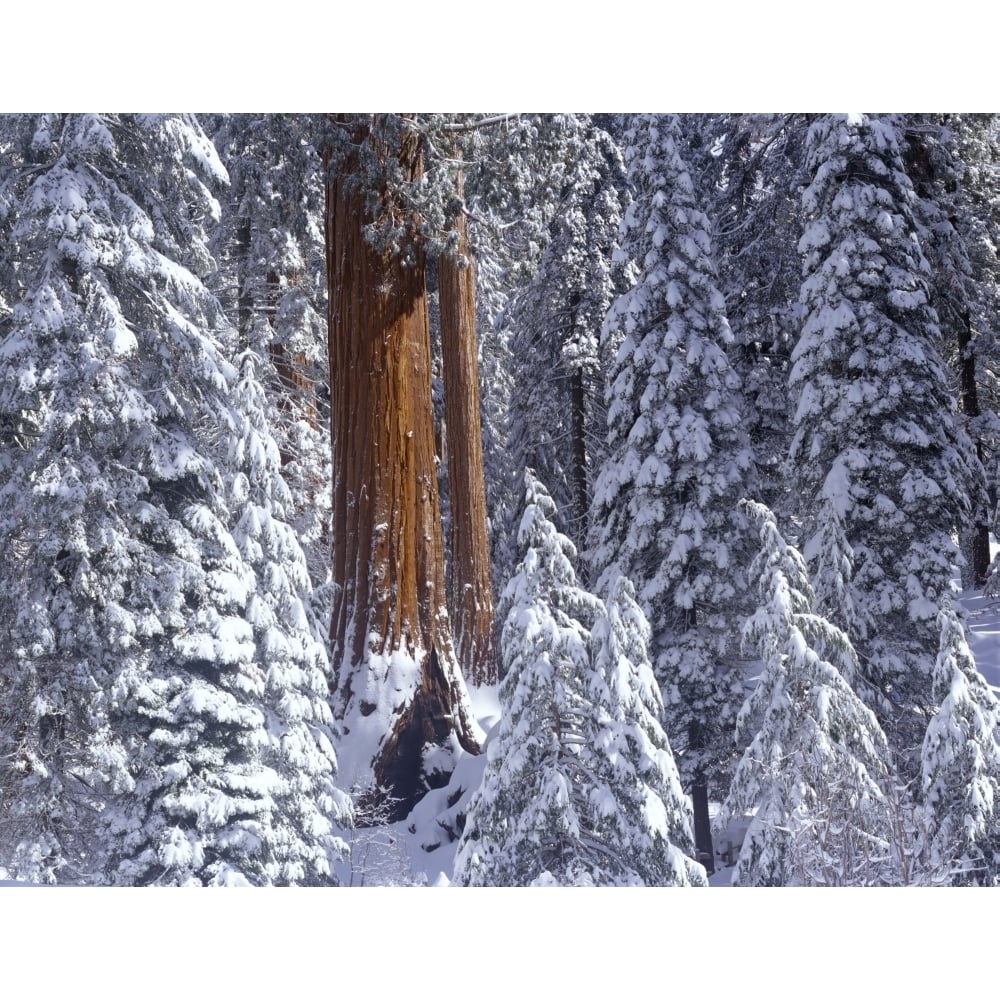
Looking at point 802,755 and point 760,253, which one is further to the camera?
point 760,253

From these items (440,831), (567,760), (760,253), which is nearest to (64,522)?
(440,831)

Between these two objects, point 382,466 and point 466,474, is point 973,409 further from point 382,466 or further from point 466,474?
point 382,466

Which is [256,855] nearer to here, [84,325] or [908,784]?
[84,325]

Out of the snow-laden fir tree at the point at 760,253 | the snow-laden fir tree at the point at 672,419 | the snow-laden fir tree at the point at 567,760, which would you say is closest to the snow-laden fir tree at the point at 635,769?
the snow-laden fir tree at the point at 567,760

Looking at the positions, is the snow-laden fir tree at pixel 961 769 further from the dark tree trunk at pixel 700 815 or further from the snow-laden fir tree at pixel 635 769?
the snow-laden fir tree at pixel 635 769

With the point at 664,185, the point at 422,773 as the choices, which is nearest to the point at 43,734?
the point at 422,773
